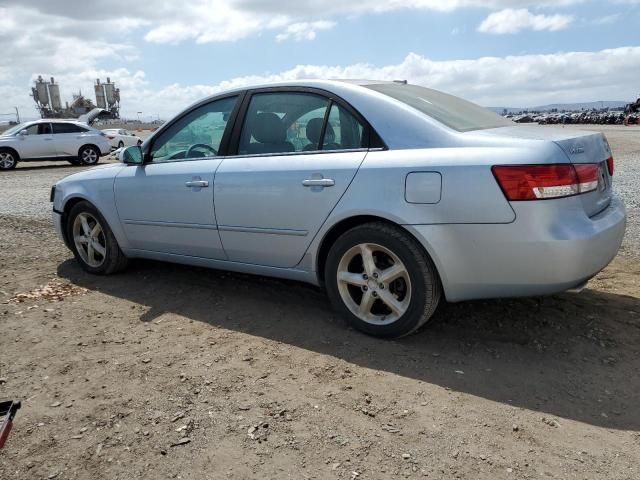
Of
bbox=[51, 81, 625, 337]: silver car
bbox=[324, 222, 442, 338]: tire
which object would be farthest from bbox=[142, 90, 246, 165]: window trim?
bbox=[324, 222, 442, 338]: tire

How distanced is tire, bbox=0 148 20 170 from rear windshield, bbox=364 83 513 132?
1684 centimetres

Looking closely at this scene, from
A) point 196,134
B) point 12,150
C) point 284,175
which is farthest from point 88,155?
point 284,175

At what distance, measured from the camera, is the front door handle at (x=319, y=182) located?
3355 millimetres

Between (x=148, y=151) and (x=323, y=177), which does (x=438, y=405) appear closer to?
(x=323, y=177)

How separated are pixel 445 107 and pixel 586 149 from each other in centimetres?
96

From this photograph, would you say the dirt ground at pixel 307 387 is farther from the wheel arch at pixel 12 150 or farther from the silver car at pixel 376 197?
the wheel arch at pixel 12 150

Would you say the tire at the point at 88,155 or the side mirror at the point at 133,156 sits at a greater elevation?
the side mirror at the point at 133,156

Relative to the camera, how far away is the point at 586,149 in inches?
121

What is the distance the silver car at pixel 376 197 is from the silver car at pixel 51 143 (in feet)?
49.5

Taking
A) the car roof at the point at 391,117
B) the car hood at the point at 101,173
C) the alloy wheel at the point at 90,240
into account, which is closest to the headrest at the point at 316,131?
the car roof at the point at 391,117

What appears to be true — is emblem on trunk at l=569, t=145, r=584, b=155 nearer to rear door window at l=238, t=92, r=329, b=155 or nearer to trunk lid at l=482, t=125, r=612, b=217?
trunk lid at l=482, t=125, r=612, b=217

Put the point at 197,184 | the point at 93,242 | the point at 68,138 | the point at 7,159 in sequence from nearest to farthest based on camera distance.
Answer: the point at 197,184
the point at 93,242
the point at 7,159
the point at 68,138

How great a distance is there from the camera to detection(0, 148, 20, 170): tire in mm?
17109

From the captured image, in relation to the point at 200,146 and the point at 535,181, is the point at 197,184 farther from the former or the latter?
the point at 535,181
